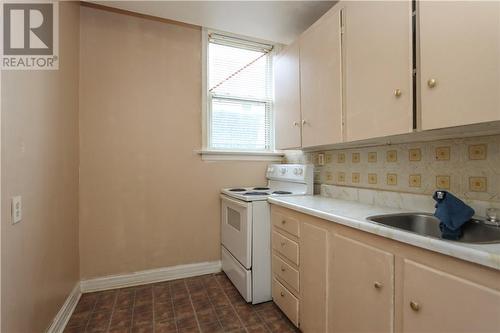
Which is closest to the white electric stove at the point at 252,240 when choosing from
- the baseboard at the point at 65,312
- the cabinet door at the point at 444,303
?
the cabinet door at the point at 444,303

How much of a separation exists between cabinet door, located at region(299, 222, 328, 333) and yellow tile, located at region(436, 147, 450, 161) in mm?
757

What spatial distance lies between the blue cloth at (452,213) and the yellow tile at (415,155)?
0.43 m

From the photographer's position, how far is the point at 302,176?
7.40 feet

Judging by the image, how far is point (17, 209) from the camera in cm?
113

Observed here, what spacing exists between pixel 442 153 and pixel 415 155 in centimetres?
15

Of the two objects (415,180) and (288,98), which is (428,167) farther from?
(288,98)

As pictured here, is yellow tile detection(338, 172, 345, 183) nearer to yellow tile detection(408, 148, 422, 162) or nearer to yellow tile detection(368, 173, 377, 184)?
yellow tile detection(368, 173, 377, 184)

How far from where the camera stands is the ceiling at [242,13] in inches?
80.9

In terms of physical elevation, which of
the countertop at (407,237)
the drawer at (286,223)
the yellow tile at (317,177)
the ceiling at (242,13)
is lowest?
the drawer at (286,223)

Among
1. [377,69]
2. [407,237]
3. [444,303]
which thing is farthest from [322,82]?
[444,303]

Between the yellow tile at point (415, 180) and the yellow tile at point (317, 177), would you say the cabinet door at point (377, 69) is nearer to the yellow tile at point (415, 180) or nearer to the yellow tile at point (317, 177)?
the yellow tile at point (415, 180)

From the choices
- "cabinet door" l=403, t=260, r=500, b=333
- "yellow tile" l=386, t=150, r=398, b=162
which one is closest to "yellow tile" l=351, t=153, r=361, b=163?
"yellow tile" l=386, t=150, r=398, b=162

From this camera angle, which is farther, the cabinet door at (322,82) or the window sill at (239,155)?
the window sill at (239,155)

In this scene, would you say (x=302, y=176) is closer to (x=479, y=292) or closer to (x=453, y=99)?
(x=453, y=99)
